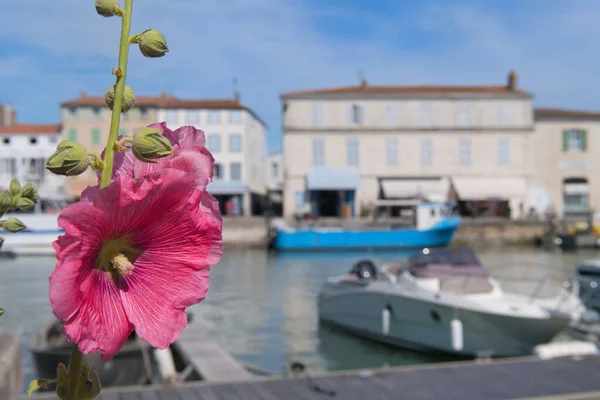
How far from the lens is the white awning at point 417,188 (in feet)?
150

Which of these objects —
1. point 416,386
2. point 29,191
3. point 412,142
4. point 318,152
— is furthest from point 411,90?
point 29,191

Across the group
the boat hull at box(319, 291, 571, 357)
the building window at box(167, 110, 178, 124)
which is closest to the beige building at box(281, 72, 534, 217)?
the building window at box(167, 110, 178, 124)

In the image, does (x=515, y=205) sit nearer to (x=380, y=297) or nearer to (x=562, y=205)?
(x=562, y=205)

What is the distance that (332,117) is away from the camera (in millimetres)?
46625

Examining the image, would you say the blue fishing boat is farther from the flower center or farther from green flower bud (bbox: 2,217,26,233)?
the flower center

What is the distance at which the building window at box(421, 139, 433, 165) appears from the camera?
46906 mm

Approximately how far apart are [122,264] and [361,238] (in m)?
38.2

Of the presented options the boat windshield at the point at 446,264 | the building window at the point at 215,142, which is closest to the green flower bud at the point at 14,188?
the boat windshield at the point at 446,264

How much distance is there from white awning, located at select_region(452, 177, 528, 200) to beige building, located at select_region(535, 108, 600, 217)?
248 centimetres

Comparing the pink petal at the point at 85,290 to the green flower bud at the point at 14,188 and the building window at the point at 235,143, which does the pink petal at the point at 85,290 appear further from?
the building window at the point at 235,143

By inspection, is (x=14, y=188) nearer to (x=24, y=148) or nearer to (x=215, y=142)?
(x=215, y=142)

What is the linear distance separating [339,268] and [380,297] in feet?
53.7

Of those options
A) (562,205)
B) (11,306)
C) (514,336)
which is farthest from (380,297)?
(562,205)

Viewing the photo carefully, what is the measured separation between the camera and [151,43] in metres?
0.78
